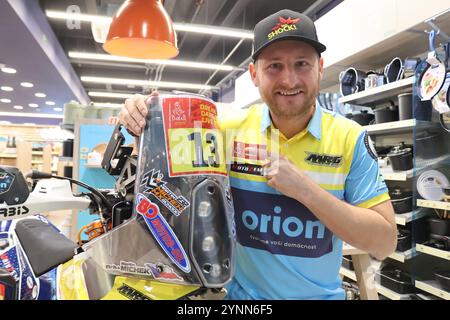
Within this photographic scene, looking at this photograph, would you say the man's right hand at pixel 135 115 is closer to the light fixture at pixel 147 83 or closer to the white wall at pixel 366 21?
the white wall at pixel 366 21

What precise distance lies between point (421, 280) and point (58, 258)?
95.6 inches

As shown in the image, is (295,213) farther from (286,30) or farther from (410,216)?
(410,216)

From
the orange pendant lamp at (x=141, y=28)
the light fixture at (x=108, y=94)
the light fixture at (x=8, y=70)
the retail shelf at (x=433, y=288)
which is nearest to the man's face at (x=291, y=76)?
the retail shelf at (x=433, y=288)

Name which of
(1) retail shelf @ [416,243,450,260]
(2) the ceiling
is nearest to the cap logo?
(1) retail shelf @ [416,243,450,260]

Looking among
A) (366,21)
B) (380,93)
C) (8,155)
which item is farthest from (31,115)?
(380,93)

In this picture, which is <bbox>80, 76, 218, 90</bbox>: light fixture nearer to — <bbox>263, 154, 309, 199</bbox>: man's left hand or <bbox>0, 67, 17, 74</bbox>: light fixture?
<bbox>0, 67, 17, 74</bbox>: light fixture

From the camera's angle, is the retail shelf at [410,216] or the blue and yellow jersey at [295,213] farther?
the retail shelf at [410,216]

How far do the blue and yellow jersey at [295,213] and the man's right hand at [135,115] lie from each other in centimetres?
33

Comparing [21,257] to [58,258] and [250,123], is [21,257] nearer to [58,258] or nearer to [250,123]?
[58,258]

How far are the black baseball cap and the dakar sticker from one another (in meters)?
0.58

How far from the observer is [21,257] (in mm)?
856

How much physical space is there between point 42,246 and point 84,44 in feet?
33.4

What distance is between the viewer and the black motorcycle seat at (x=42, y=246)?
85 centimetres

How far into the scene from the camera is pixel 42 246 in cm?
88
